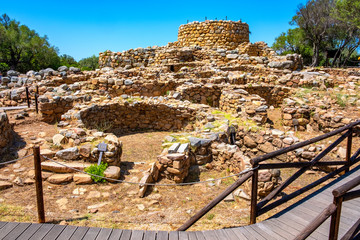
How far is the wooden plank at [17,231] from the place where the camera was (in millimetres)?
3008

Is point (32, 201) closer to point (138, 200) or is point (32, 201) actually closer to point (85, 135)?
point (138, 200)

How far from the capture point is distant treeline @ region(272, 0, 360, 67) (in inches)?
878

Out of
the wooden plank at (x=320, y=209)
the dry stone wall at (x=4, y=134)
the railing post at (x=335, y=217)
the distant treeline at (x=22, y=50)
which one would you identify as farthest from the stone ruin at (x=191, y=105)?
the distant treeline at (x=22, y=50)

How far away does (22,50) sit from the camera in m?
24.9

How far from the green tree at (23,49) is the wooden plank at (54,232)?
25.7 metres

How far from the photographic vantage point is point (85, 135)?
6609mm

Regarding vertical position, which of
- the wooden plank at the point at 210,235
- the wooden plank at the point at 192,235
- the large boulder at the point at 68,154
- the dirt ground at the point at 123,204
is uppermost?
the large boulder at the point at 68,154

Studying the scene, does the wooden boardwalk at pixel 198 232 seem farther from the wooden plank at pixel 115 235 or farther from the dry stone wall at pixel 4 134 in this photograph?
the dry stone wall at pixel 4 134

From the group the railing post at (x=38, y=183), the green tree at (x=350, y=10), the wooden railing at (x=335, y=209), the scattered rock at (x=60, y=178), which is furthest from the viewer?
the green tree at (x=350, y=10)

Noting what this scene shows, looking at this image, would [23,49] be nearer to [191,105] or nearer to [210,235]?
[191,105]

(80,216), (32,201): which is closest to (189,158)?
(80,216)

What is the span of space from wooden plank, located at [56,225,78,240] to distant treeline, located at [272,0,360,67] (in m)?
25.6

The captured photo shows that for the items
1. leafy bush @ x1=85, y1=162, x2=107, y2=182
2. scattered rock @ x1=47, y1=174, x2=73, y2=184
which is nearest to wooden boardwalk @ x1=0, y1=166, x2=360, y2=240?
scattered rock @ x1=47, y1=174, x2=73, y2=184

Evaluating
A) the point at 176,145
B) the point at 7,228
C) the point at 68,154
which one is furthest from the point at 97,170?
the point at 7,228
